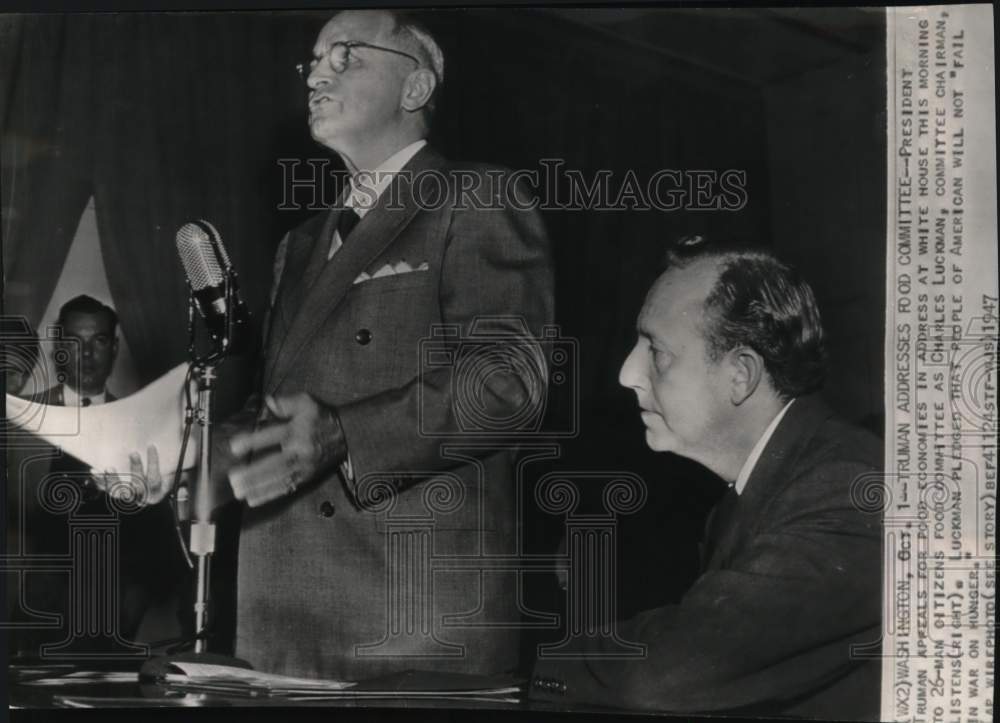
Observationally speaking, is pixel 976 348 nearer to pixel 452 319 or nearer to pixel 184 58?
pixel 452 319

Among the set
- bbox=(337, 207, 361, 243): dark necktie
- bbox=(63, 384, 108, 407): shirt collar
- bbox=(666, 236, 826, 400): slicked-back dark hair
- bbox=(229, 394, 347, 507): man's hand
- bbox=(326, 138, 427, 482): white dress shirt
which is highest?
bbox=(326, 138, 427, 482): white dress shirt

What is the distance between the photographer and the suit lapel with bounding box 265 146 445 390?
413 centimetres

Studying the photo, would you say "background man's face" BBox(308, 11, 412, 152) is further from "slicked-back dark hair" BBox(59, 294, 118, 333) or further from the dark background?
"slicked-back dark hair" BBox(59, 294, 118, 333)

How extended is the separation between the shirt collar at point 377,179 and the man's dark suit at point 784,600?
1.53 metres

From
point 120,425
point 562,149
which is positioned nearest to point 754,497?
point 562,149

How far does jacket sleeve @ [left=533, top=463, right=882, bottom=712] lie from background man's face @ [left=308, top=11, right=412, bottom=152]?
185cm

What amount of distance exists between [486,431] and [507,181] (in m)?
0.84

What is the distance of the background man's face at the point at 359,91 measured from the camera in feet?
13.7

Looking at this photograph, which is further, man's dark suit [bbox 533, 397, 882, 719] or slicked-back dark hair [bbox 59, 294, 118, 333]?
slicked-back dark hair [bbox 59, 294, 118, 333]

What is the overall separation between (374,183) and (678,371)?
120 cm

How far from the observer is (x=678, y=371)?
4.07 metres

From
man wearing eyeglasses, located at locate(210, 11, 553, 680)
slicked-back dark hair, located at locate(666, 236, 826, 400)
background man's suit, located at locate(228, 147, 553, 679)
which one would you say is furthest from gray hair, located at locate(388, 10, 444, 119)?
slicked-back dark hair, located at locate(666, 236, 826, 400)

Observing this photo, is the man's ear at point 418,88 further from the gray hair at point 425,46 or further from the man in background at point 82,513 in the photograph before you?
the man in background at point 82,513

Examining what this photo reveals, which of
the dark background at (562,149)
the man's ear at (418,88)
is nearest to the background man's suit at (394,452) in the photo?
the dark background at (562,149)
